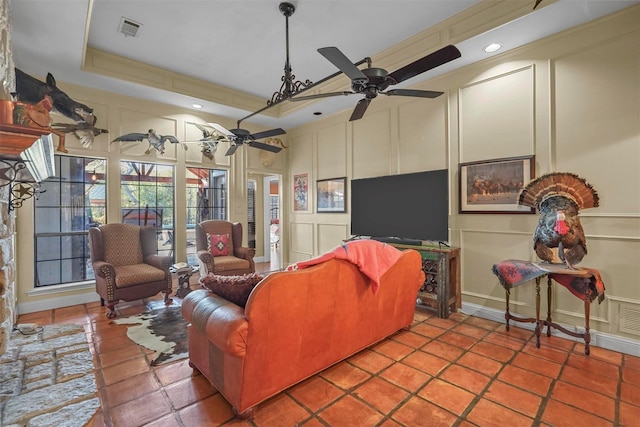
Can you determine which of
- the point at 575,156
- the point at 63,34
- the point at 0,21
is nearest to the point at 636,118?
the point at 575,156

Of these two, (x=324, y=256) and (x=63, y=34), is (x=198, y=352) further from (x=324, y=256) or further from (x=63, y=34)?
(x=63, y=34)

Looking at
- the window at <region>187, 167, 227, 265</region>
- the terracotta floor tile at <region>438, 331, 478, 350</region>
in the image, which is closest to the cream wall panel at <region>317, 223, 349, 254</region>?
the window at <region>187, 167, 227, 265</region>

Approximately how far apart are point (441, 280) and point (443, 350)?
980 millimetres

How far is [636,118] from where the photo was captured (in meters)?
2.59

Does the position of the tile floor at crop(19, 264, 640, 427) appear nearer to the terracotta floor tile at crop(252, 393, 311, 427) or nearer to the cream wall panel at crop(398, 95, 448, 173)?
the terracotta floor tile at crop(252, 393, 311, 427)

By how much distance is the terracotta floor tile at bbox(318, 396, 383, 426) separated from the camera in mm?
1781

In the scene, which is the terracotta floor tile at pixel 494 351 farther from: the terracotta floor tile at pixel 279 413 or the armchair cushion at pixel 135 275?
the armchair cushion at pixel 135 275

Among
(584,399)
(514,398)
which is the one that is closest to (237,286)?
(514,398)

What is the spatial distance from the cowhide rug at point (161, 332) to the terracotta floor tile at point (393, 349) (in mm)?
1740

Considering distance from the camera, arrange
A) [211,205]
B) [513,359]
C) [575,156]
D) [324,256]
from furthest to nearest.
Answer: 1. [211,205]
2. [575,156]
3. [513,359]
4. [324,256]

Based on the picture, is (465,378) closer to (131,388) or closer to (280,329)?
(280,329)

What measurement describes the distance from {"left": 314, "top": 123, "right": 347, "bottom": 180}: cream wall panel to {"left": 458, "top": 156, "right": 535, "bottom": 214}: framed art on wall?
212 centimetres

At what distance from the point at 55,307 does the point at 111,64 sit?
3.29 meters

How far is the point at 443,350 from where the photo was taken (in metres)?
2.69
